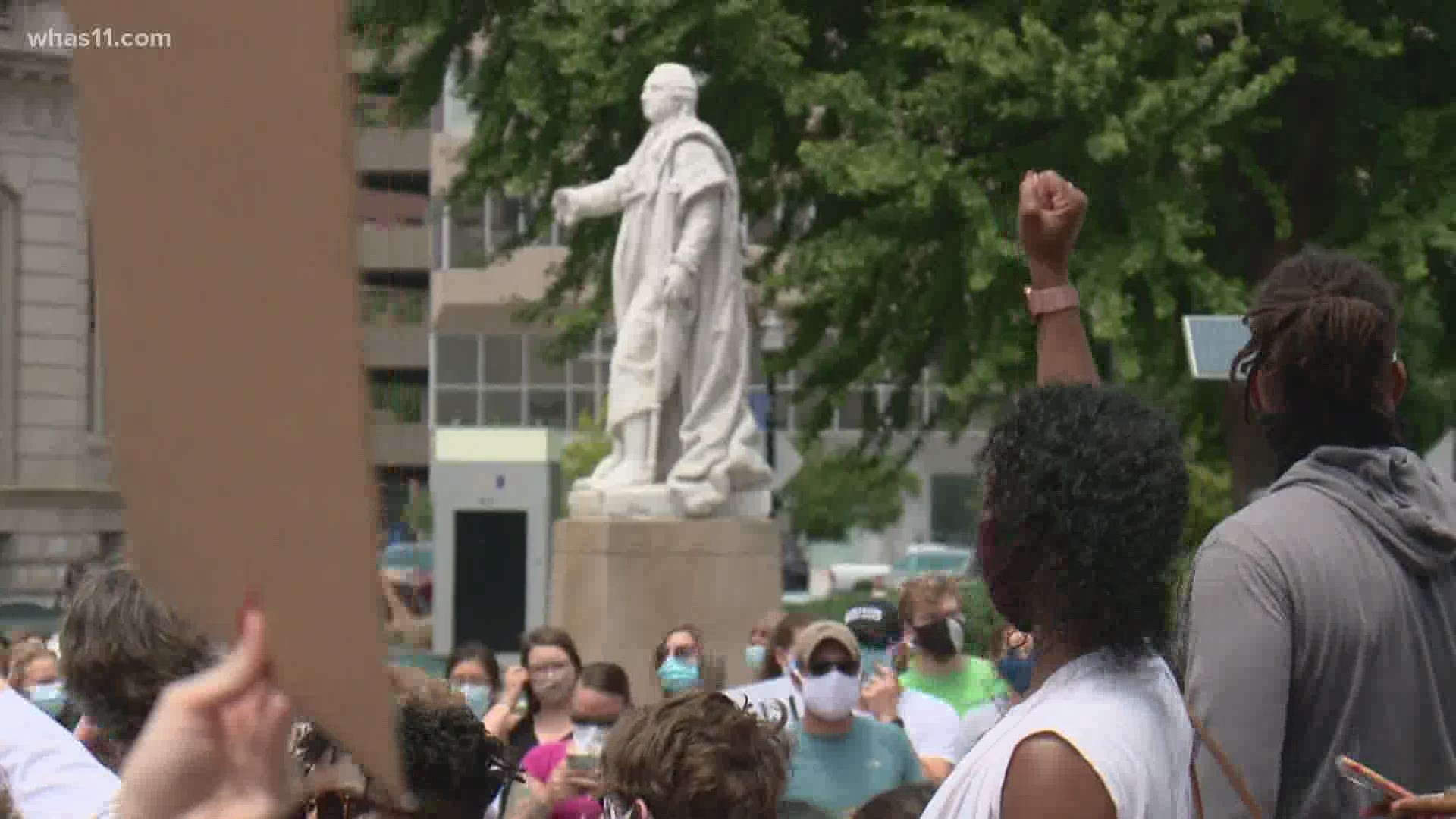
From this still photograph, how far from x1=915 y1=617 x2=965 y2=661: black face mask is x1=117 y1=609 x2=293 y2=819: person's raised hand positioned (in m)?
6.36

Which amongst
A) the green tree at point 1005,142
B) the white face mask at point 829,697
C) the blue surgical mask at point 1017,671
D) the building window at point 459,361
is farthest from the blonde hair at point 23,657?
the building window at point 459,361

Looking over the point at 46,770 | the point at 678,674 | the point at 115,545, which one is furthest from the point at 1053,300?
the point at 678,674

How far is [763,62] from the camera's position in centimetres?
1844

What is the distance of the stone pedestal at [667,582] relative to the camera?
42.3 feet

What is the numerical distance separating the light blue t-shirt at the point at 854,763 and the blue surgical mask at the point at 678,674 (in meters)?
2.27

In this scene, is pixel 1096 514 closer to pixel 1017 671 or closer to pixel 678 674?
pixel 1017 671

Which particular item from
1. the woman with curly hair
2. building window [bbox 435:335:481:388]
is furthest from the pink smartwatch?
building window [bbox 435:335:481:388]

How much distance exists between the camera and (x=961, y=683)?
768 cm

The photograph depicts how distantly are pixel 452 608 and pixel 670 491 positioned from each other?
7.59m

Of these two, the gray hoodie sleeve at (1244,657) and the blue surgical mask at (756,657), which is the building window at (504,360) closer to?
the blue surgical mask at (756,657)

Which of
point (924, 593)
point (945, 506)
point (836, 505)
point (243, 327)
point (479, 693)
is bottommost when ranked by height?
point (945, 506)

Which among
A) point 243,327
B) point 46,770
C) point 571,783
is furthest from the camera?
point 571,783

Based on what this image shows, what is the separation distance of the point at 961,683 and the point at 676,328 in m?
5.27

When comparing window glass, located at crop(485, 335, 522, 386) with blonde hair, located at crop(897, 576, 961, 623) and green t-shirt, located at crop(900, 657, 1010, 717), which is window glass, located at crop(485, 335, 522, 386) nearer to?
green t-shirt, located at crop(900, 657, 1010, 717)
